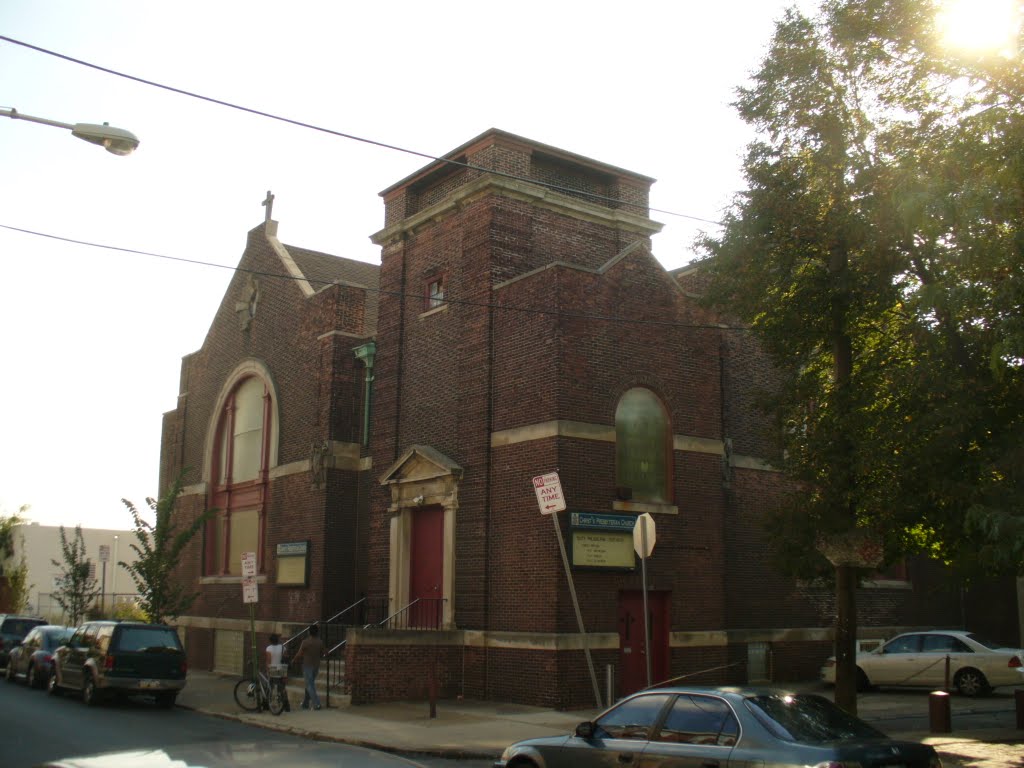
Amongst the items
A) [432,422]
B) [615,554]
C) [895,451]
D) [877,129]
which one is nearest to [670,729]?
[895,451]

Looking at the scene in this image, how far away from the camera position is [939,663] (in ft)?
70.7

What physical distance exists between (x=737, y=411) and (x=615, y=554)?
5778 millimetres

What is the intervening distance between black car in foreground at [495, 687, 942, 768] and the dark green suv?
12.6 metres

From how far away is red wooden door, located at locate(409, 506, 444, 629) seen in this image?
21.8 metres

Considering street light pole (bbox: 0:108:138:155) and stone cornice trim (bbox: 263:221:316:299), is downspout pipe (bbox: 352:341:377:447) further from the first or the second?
street light pole (bbox: 0:108:138:155)

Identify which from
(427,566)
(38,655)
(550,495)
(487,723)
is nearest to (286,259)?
(427,566)

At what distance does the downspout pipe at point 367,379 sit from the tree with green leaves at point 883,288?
1096 centimetres

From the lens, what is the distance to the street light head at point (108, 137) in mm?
12008

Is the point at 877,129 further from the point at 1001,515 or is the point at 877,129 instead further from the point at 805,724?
the point at 805,724

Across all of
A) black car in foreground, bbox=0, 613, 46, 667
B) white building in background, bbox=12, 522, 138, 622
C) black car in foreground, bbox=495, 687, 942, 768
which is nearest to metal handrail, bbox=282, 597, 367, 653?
black car in foreground, bbox=0, 613, 46, 667

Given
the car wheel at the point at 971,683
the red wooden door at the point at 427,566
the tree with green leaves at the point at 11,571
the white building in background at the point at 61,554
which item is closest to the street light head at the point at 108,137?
the red wooden door at the point at 427,566

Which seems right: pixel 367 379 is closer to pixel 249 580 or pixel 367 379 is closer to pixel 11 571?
pixel 249 580

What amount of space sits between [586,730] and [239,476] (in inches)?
872

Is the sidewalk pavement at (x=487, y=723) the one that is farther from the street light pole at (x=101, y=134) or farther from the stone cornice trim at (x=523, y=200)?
the stone cornice trim at (x=523, y=200)
